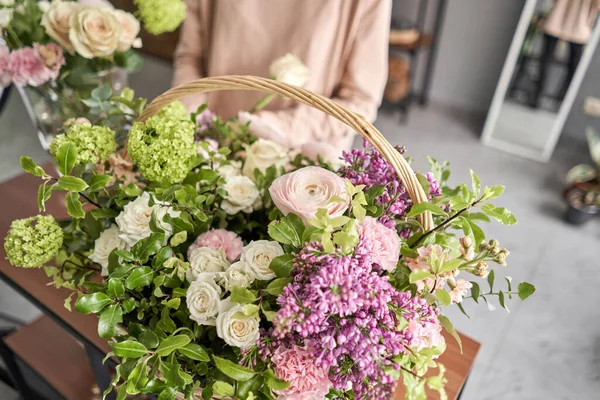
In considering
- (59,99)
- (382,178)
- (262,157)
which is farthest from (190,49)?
(382,178)

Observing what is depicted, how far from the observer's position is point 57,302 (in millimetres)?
952

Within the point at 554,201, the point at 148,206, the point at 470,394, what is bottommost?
the point at 470,394

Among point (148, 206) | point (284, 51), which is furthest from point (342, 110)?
point (284, 51)

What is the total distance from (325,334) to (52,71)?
831 millimetres

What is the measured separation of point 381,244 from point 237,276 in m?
0.19

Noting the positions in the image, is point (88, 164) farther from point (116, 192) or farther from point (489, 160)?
point (489, 160)

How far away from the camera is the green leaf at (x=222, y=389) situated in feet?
1.81

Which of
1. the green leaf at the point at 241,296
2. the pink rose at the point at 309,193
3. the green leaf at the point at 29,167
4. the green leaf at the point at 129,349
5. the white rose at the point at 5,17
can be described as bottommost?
the green leaf at the point at 129,349

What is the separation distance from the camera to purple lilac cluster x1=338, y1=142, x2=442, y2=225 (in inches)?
25.0

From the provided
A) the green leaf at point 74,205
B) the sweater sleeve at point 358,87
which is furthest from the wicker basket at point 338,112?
the sweater sleeve at point 358,87

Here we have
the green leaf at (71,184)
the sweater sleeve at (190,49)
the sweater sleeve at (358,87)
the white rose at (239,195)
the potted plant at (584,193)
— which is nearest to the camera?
the green leaf at (71,184)

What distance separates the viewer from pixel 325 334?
53 centimetres

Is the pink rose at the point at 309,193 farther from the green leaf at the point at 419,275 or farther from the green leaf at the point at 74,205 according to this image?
the green leaf at the point at 74,205

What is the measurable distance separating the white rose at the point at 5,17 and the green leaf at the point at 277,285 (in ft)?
2.79
